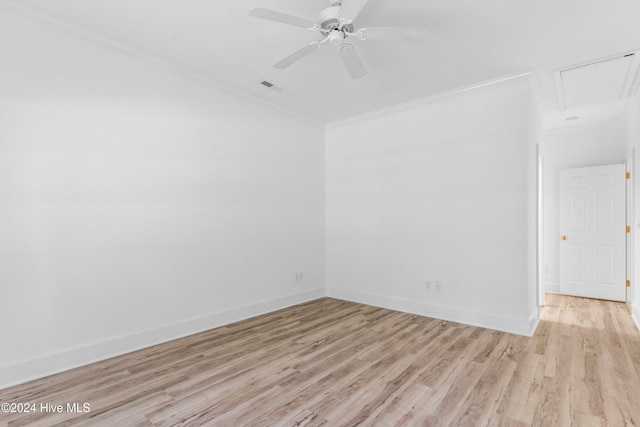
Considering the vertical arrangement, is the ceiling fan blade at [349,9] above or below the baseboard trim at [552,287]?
above

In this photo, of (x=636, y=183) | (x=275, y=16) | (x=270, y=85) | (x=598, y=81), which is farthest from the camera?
(x=636, y=183)

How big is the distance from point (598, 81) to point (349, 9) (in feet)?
9.97

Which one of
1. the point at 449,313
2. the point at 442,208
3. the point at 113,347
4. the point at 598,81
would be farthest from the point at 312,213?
the point at 598,81

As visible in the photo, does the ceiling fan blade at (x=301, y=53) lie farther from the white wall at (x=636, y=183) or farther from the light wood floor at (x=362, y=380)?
the white wall at (x=636, y=183)

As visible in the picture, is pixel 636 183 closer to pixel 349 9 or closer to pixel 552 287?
pixel 552 287

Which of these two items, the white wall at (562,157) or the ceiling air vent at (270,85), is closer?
→ the ceiling air vent at (270,85)

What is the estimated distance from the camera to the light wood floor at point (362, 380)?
1.86 metres

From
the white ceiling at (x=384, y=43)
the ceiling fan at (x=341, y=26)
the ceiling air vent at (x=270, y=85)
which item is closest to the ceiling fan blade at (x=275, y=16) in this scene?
the ceiling fan at (x=341, y=26)

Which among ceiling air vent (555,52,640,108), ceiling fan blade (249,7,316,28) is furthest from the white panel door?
ceiling fan blade (249,7,316,28)

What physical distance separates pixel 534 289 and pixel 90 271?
433cm

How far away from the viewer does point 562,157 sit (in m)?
4.93

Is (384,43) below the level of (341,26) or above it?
above

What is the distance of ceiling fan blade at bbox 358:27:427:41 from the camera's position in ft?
6.64

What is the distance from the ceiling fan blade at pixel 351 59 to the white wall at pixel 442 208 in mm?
1697
